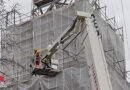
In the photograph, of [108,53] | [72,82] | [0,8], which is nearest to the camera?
[0,8]

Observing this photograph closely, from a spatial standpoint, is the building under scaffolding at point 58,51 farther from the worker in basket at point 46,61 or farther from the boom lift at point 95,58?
the boom lift at point 95,58

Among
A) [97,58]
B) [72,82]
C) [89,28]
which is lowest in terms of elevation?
[72,82]

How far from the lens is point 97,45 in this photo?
7.88 meters

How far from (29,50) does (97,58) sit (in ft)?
30.8

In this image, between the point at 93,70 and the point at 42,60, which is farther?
the point at 42,60

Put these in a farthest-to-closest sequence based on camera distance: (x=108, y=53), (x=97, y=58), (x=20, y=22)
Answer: (x=20, y=22) < (x=108, y=53) < (x=97, y=58)

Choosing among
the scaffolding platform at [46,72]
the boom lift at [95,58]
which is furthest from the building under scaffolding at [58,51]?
the boom lift at [95,58]

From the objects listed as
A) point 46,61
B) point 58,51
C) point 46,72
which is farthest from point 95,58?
point 58,51

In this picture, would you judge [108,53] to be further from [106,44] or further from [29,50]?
[29,50]

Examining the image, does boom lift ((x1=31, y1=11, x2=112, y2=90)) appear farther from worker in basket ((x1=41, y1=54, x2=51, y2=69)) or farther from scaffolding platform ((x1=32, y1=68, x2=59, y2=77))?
scaffolding platform ((x1=32, y1=68, x2=59, y2=77))

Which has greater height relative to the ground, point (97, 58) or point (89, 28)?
point (89, 28)

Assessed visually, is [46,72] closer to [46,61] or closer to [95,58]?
[46,61]

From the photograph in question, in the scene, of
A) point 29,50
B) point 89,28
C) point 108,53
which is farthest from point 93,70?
point 29,50

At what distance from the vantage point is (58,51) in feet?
49.7
